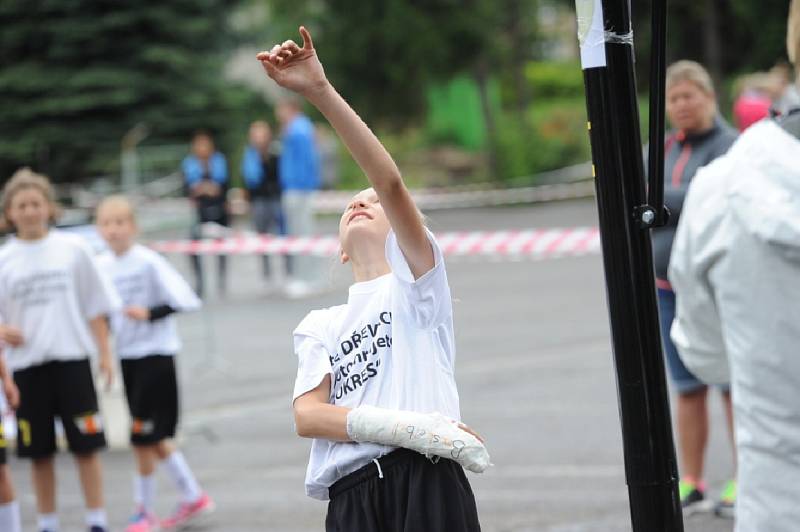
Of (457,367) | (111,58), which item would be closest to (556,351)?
(457,367)

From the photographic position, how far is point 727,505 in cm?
711

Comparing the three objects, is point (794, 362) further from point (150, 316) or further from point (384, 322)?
point (150, 316)

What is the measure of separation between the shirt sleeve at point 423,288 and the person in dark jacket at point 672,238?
343 centimetres

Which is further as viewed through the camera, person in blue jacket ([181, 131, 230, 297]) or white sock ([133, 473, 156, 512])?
person in blue jacket ([181, 131, 230, 297])

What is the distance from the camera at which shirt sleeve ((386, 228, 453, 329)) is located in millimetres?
3850

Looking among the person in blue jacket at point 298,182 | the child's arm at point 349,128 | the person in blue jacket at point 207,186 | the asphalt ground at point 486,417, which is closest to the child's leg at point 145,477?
the asphalt ground at point 486,417

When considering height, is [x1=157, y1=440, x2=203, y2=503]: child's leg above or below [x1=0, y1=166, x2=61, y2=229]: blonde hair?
below

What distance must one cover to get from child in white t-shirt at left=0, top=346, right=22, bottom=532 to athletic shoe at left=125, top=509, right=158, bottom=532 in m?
0.66

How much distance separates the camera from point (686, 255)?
374 centimetres

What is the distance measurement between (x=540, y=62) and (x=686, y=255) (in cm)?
5096

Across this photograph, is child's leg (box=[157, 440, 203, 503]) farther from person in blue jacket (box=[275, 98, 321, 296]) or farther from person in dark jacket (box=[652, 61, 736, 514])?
person in blue jacket (box=[275, 98, 321, 296])

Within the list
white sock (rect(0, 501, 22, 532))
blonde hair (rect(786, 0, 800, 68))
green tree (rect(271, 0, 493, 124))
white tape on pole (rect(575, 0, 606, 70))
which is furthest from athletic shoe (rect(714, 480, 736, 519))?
green tree (rect(271, 0, 493, 124))

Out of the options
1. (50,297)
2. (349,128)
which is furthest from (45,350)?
(349,128)

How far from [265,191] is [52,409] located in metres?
11.1
